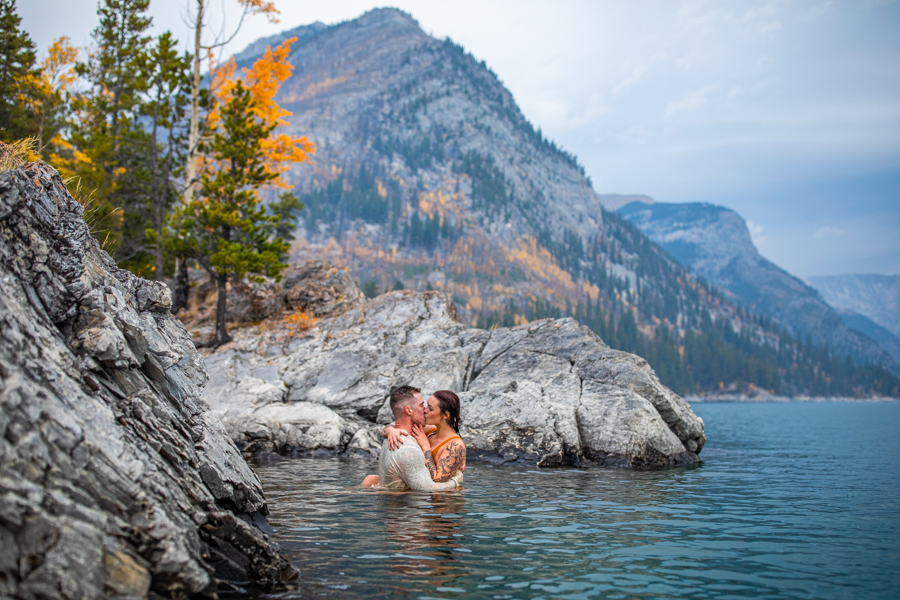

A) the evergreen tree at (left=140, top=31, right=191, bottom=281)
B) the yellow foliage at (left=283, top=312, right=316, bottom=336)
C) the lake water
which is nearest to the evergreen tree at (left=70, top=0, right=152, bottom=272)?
the evergreen tree at (left=140, top=31, right=191, bottom=281)

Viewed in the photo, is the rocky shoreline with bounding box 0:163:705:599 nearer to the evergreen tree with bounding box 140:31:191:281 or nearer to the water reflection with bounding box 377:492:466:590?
the water reflection with bounding box 377:492:466:590

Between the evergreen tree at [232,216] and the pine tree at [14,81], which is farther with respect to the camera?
the pine tree at [14,81]

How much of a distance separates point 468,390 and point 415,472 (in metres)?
10.2

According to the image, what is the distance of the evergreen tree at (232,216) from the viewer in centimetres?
2462

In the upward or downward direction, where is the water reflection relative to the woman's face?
downward

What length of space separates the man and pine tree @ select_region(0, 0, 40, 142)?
29.3 meters

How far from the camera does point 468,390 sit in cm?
2017

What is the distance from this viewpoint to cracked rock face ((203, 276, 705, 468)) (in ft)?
58.2

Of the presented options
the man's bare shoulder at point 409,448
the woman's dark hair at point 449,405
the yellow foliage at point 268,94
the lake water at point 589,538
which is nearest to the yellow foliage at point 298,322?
the yellow foliage at point 268,94

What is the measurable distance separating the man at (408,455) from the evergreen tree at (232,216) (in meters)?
16.3

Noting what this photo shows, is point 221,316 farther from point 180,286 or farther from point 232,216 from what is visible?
point 232,216

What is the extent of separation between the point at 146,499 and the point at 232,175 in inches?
902

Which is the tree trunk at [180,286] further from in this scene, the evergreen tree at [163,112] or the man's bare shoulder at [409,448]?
the man's bare shoulder at [409,448]

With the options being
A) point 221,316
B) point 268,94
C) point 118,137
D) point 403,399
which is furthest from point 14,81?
point 403,399
